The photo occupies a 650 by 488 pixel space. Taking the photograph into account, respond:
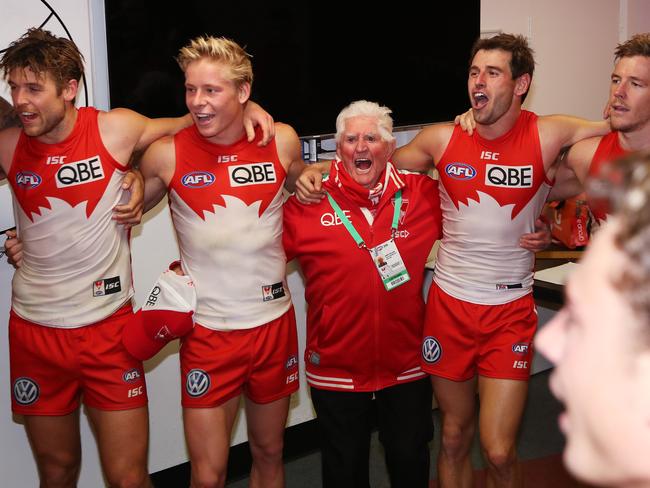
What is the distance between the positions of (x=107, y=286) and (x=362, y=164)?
103cm

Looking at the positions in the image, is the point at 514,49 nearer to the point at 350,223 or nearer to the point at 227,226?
the point at 350,223

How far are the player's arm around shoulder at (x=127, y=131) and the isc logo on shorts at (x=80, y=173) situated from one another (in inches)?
3.0

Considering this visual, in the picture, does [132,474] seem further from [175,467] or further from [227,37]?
[227,37]

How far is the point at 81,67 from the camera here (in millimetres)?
2879

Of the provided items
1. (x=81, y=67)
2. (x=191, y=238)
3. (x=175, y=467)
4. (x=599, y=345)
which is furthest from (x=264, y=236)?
(x=599, y=345)

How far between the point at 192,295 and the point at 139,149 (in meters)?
0.58

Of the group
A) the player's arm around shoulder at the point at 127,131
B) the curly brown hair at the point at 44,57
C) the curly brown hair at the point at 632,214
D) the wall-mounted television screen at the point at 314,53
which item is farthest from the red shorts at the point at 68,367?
the curly brown hair at the point at 632,214

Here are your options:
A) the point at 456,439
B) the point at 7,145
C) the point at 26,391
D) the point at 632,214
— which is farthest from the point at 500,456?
the point at 632,214

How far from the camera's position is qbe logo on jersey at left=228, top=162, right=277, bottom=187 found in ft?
9.55

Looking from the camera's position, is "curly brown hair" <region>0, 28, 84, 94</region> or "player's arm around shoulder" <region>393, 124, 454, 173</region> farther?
"player's arm around shoulder" <region>393, 124, 454, 173</region>

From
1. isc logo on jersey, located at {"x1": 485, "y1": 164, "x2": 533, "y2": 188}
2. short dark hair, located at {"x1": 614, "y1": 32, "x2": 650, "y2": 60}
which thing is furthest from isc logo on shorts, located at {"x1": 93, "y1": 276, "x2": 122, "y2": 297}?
short dark hair, located at {"x1": 614, "y1": 32, "x2": 650, "y2": 60}

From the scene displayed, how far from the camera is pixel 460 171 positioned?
3.11 m

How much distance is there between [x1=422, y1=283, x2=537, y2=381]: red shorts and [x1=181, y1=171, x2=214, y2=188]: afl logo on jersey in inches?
39.1

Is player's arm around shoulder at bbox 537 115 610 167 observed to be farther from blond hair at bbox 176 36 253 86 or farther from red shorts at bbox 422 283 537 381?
blond hair at bbox 176 36 253 86
